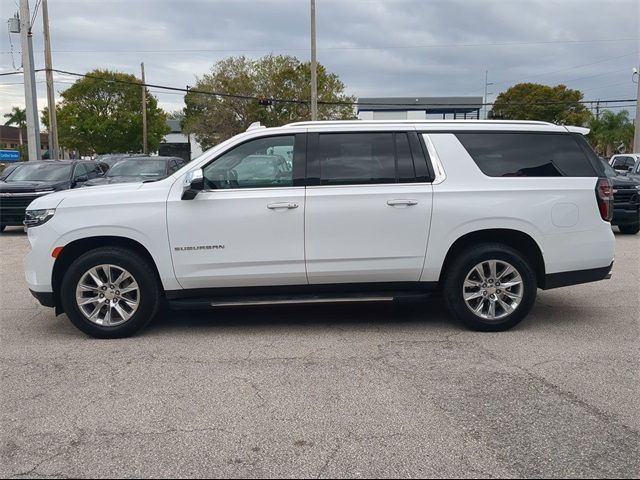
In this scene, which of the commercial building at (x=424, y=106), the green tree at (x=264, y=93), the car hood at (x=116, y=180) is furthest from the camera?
the commercial building at (x=424, y=106)

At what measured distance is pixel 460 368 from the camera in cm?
482

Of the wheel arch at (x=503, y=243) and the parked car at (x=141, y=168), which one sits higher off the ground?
the parked car at (x=141, y=168)

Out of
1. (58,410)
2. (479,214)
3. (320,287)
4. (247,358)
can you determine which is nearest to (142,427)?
(58,410)

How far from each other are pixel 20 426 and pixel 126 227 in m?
2.12

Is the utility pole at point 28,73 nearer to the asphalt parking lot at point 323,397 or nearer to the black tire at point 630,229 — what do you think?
the asphalt parking lot at point 323,397

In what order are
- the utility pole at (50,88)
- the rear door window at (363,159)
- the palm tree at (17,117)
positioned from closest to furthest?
1. the rear door window at (363,159)
2. the utility pole at (50,88)
3. the palm tree at (17,117)

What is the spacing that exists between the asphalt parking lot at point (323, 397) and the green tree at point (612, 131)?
158ft

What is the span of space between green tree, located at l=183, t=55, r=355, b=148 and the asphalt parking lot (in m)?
37.6

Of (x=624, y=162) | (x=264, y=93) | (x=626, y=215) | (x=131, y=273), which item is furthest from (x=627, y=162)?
(x=264, y=93)

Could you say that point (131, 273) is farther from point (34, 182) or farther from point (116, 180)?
point (34, 182)

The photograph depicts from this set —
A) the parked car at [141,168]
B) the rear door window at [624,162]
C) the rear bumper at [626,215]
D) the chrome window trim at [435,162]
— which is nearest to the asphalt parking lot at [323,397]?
the chrome window trim at [435,162]

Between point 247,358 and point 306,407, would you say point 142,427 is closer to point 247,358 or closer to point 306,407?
point 306,407

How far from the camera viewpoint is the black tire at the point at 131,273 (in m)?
5.53

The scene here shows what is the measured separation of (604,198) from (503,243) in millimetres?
1057
